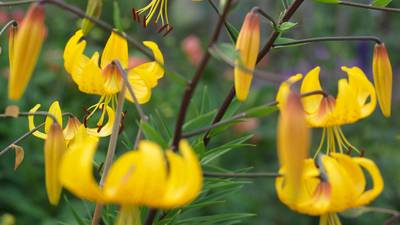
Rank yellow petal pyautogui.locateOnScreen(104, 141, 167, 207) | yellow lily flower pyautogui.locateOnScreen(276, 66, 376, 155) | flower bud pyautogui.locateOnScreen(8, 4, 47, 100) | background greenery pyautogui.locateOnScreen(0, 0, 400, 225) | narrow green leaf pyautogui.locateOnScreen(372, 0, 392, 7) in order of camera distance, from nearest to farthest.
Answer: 1. yellow petal pyautogui.locateOnScreen(104, 141, 167, 207)
2. flower bud pyautogui.locateOnScreen(8, 4, 47, 100)
3. yellow lily flower pyautogui.locateOnScreen(276, 66, 376, 155)
4. narrow green leaf pyautogui.locateOnScreen(372, 0, 392, 7)
5. background greenery pyautogui.locateOnScreen(0, 0, 400, 225)

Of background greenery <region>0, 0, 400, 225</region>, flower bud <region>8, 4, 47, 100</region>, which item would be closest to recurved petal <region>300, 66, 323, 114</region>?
flower bud <region>8, 4, 47, 100</region>

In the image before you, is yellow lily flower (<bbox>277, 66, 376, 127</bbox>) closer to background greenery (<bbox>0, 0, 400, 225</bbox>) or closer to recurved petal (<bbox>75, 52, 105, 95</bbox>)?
recurved petal (<bbox>75, 52, 105, 95</bbox>)

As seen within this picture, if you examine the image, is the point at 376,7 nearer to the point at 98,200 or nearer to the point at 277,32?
the point at 277,32

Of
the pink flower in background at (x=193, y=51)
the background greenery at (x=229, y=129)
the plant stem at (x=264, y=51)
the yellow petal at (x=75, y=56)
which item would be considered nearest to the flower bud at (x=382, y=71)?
the plant stem at (x=264, y=51)

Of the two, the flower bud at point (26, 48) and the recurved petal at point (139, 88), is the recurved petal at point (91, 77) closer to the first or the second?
the recurved petal at point (139, 88)

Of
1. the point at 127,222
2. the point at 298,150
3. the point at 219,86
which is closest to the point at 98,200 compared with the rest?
the point at 127,222

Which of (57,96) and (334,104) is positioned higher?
(334,104)
